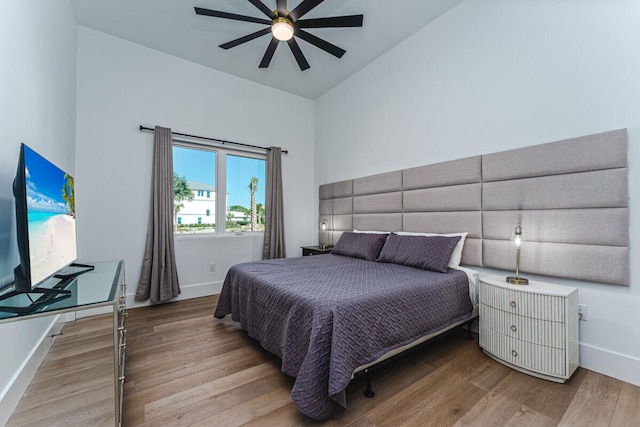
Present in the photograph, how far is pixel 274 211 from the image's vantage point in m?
4.36

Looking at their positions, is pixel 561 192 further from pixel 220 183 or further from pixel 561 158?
pixel 220 183

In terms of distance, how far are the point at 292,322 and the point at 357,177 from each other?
2.76 meters

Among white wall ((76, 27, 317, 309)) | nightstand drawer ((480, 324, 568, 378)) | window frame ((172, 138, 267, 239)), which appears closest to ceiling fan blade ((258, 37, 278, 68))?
white wall ((76, 27, 317, 309))

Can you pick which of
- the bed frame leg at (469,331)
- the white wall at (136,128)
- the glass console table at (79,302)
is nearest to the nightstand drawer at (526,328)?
the bed frame leg at (469,331)

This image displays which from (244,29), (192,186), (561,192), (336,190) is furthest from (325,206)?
(561,192)

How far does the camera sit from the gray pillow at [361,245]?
10.3ft

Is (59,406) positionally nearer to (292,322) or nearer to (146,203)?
(292,322)

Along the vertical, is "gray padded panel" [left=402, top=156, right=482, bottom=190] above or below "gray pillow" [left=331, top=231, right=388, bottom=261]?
above

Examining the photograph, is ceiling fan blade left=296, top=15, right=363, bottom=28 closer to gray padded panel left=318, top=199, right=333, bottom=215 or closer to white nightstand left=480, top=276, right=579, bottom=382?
white nightstand left=480, top=276, right=579, bottom=382

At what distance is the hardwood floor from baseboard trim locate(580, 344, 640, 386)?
0.06 m

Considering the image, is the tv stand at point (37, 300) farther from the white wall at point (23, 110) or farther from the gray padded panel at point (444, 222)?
the gray padded panel at point (444, 222)

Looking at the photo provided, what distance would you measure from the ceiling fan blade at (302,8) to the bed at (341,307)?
2172 millimetres

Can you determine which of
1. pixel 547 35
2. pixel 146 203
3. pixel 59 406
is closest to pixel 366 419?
pixel 59 406

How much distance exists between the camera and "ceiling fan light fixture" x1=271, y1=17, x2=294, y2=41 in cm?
236
